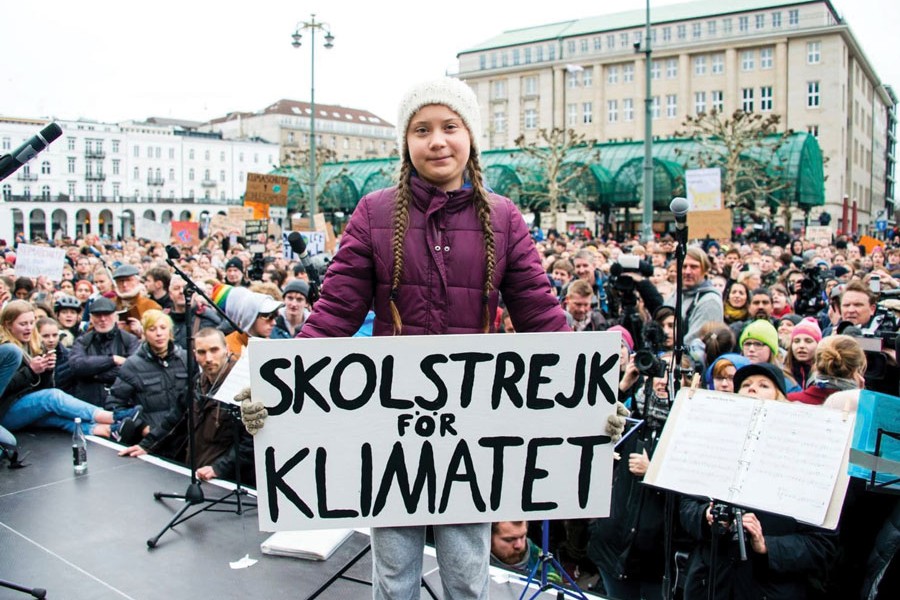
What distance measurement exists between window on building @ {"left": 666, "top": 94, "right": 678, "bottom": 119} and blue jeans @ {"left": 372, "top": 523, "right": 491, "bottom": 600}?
74.1 m

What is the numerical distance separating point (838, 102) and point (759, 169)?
33737 mm

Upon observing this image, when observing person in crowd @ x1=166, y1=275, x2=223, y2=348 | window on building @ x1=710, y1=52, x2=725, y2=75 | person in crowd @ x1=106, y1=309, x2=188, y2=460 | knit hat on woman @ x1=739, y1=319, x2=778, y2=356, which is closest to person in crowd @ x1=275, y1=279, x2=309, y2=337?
person in crowd @ x1=106, y1=309, x2=188, y2=460

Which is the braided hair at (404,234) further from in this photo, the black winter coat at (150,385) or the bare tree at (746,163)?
the bare tree at (746,163)

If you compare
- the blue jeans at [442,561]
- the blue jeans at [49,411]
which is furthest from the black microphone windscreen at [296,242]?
the blue jeans at [49,411]

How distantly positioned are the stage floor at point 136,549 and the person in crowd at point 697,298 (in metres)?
3.49

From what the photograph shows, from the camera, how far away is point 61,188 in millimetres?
94250

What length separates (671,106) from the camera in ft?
236

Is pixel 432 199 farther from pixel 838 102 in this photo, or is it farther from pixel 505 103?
pixel 505 103

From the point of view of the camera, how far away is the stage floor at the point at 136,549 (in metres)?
Answer: 3.81

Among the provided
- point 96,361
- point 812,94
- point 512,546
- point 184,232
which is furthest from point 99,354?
point 812,94

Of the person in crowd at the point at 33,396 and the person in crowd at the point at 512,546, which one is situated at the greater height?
the person in crowd at the point at 33,396

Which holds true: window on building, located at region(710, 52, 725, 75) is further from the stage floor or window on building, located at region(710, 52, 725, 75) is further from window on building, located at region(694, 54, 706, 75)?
the stage floor

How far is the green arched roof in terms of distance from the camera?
1517 inches

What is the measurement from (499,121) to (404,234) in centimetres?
8110
